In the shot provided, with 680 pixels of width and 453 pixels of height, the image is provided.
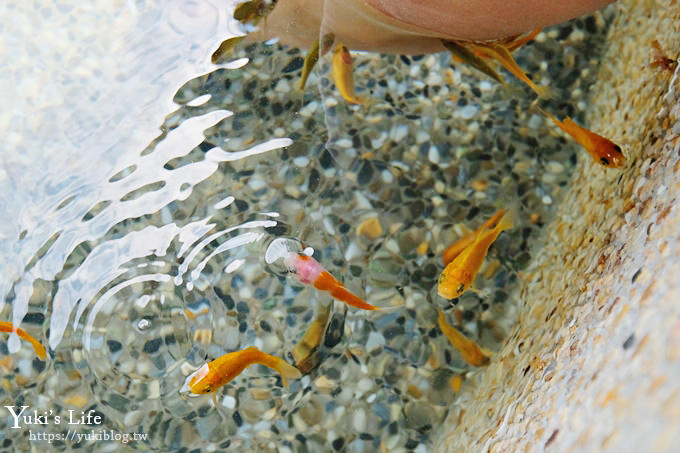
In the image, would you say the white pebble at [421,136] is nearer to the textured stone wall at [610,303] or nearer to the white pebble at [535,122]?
the white pebble at [535,122]

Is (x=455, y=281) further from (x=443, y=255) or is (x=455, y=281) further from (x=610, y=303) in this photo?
(x=610, y=303)

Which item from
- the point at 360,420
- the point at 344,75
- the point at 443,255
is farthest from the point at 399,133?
the point at 360,420

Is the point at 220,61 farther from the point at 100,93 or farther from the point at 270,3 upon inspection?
the point at 100,93

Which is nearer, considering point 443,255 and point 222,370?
point 222,370

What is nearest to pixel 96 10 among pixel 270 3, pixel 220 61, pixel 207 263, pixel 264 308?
pixel 220 61

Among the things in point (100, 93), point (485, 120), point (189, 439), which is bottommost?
point (189, 439)

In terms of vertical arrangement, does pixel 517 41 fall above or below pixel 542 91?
above

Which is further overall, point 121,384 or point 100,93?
point 100,93
